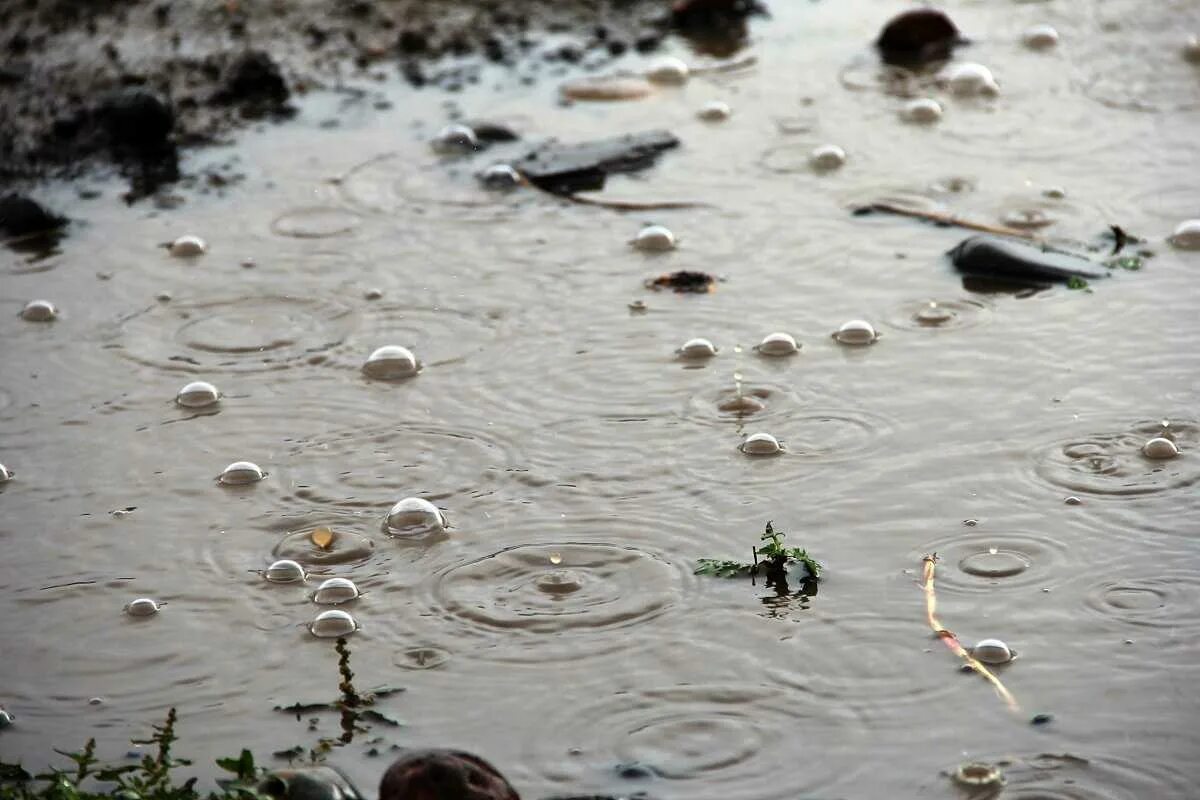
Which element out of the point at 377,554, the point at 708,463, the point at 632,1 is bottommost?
the point at 377,554

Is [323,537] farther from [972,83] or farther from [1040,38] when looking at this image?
[1040,38]

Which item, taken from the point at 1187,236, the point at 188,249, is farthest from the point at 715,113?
the point at 188,249

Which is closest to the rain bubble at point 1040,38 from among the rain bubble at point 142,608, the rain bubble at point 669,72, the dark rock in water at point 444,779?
the rain bubble at point 669,72

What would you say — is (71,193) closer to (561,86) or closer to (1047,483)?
(561,86)

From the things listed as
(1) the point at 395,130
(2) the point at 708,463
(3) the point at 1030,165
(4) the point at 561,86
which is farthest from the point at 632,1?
(2) the point at 708,463

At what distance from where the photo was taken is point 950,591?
2.64 metres

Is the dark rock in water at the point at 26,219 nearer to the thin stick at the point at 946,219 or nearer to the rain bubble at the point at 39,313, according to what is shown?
the rain bubble at the point at 39,313

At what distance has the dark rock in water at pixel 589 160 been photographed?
4.57 meters

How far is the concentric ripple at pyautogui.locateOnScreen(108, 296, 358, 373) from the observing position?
12.0 ft

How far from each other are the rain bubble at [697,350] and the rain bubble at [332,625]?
1.19 metres

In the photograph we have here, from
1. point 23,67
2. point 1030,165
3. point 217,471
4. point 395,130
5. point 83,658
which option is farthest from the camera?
point 23,67

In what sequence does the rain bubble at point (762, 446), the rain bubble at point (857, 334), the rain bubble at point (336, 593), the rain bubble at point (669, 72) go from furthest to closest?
the rain bubble at point (669, 72) < the rain bubble at point (857, 334) < the rain bubble at point (762, 446) < the rain bubble at point (336, 593)

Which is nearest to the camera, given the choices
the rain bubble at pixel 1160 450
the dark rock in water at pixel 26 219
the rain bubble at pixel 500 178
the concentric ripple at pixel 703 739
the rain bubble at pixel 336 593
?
the concentric ripple at pixel 703 739

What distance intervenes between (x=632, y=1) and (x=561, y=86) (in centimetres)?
92
